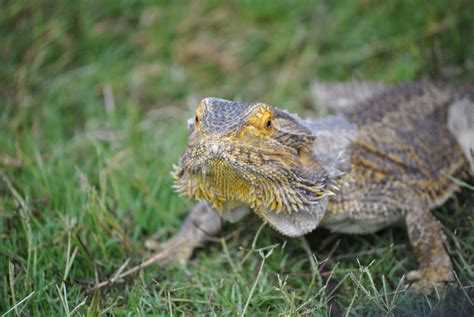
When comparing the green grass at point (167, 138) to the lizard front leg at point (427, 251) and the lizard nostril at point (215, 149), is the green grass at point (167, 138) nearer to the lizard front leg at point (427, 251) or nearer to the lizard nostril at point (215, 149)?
the lizard front leg at point (427, 251)

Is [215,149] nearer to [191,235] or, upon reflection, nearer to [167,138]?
[191,235]

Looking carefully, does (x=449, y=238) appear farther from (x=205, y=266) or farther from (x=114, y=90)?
(x=114, y=90)

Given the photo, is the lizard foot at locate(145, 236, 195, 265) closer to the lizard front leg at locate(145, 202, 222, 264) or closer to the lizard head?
the lizard front leg at locate(145, 202, 222, 264)

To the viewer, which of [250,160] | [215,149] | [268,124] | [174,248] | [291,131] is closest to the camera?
[215,149]

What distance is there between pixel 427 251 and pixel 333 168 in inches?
31.8

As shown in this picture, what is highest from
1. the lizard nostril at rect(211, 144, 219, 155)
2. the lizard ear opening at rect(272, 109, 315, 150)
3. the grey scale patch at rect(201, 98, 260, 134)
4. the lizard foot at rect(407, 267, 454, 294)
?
the grey scale patch at rect(201, 98, 260, 134)

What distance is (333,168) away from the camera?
367cm

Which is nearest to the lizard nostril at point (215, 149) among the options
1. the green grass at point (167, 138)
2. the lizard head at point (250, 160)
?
the lizard head at point (250, 160)

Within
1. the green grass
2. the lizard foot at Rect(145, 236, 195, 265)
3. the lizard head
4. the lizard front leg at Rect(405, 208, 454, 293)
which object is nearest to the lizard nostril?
the lizard head

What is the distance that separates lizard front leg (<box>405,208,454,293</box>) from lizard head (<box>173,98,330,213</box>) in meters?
0.72

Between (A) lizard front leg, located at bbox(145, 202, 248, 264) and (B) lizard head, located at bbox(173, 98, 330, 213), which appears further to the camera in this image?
(A) lizard front leg, located at bbox(145, 202, 248, 264)

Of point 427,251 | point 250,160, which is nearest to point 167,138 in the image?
point 250,160

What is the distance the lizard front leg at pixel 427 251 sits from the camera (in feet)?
12.1

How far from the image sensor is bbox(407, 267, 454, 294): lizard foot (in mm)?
3652
